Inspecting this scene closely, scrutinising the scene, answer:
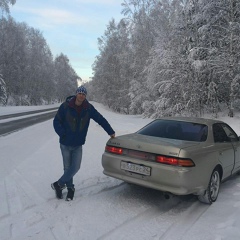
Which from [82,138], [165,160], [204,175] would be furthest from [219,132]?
[82,138]

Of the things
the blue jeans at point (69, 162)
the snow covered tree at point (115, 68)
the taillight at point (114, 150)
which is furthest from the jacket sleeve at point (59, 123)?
the snow covered tree at point (115, 68)

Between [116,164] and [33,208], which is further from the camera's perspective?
[116,164]

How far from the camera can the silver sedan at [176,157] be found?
13.5 feet

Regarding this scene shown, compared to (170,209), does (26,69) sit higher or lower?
higher

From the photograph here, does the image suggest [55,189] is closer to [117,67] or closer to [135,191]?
[135,191]

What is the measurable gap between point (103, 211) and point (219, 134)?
2.74 meters

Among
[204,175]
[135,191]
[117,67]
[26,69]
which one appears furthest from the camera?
[26,69]

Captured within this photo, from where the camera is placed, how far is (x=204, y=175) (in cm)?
441

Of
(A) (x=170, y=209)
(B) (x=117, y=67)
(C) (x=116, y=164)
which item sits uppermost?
(B) (x=117, y=67)

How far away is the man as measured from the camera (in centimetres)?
435

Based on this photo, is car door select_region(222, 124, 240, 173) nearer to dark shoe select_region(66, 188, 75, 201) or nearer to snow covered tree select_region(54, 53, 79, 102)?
dark shoe select_region(66, 188, 75, 201)

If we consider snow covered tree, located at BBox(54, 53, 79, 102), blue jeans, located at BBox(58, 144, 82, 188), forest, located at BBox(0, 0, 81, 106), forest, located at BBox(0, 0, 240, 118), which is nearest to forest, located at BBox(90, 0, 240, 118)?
forest, located at BBox(0, 0, 240, 118)

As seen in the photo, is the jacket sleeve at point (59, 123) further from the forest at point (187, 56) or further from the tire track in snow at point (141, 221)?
the forest at point (187, 56)

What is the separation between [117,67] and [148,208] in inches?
1480
